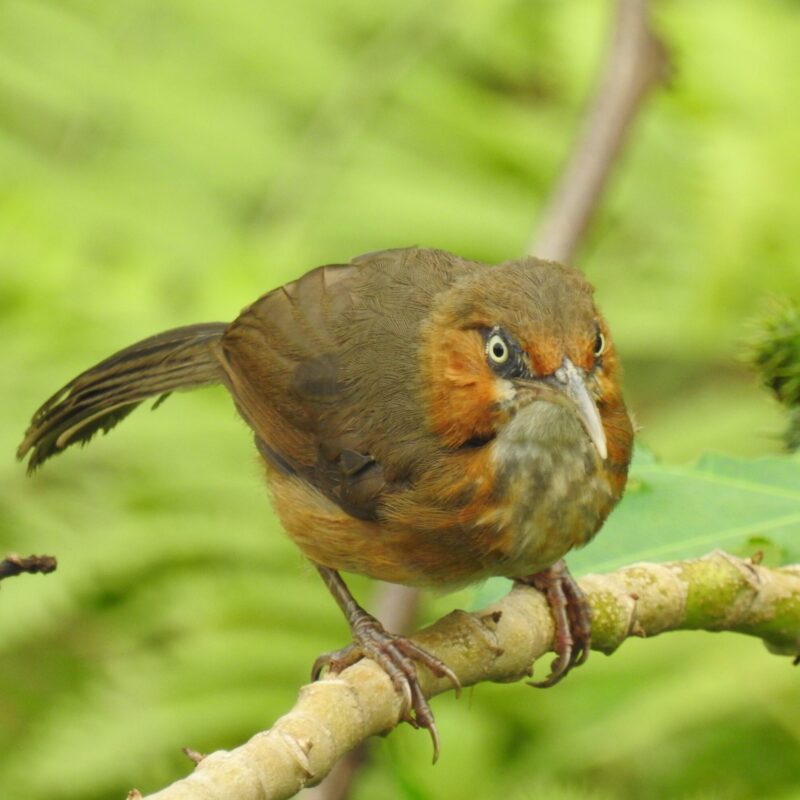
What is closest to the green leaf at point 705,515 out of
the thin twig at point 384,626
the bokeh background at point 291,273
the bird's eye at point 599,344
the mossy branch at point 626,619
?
the mossy branch at point 626,619

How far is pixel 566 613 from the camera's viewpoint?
2.61 meters

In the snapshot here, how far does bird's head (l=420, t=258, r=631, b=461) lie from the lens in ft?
8.63

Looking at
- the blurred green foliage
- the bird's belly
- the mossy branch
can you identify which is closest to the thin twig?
the bird's belly

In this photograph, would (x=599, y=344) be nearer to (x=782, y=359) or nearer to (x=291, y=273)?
(x=782, y=359)

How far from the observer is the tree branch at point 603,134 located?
363cm

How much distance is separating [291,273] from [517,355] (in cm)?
180

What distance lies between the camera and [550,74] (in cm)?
537

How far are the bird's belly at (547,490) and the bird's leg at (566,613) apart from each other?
31mm

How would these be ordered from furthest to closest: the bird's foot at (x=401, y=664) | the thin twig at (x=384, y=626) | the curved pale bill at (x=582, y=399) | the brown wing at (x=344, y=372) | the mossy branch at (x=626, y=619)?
1. the thin twig at (x=384, y=626)
2. the brown wing at (x=344, y=372)
3. the curved pale bill at (x=582, y=399)
4. the mossy branch at (x=626, y=619)
5. the bird's foot at (x=401, y=664)

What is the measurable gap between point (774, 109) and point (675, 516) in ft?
7.99

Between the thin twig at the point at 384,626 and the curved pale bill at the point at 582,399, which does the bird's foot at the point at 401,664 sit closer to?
the thin twig at the point at 384,626

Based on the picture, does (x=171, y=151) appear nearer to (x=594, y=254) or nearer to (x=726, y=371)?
(x=594, y=254)

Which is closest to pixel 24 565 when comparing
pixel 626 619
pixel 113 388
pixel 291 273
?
pixel 626 619

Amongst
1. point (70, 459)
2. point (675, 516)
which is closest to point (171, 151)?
point (70, 459)
